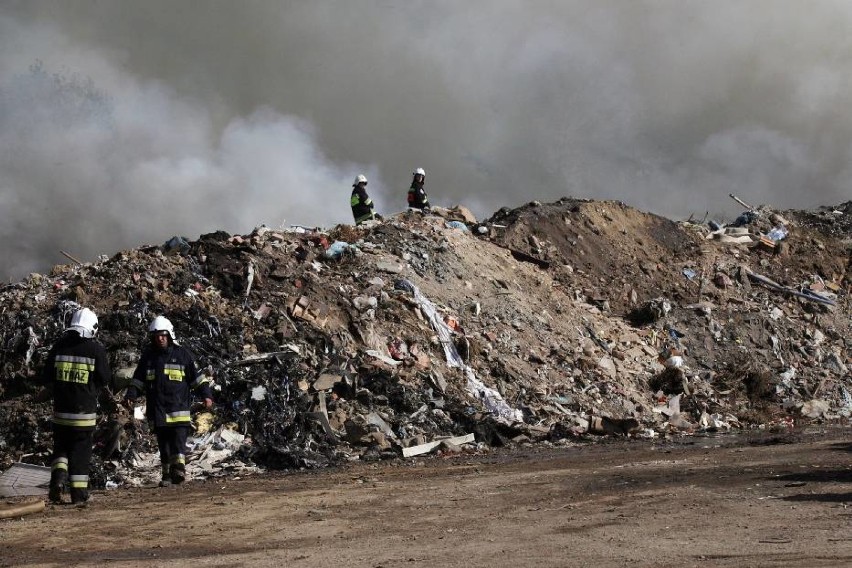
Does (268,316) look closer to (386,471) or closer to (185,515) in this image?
(386,471)

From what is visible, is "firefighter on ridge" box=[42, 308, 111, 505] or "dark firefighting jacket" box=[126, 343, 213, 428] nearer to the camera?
"firefighter on ridge" box=[42, 308, 111, 505]

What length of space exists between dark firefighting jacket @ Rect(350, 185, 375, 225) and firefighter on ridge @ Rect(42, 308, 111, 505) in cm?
1139

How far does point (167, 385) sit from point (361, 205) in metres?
10.8

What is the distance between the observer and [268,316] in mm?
14461

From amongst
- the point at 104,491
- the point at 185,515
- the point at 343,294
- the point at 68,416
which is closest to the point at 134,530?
the point at 185,515

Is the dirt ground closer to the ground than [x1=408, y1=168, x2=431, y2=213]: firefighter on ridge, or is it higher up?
closer to the ground

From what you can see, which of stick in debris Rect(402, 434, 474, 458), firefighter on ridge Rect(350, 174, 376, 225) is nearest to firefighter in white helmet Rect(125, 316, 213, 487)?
stick in debris Rect(402, 434, 474, 458)

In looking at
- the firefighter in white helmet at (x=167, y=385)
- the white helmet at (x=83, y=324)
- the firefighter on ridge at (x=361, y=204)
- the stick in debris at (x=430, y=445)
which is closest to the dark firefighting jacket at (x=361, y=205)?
the firefighter on ridge at (x=361, y=204)

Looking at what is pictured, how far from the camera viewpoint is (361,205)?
19875 mm

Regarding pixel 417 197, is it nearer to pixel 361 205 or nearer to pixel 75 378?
pixel 361 205

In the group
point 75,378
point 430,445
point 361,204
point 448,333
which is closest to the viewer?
point 75,378

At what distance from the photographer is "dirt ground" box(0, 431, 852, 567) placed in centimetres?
576

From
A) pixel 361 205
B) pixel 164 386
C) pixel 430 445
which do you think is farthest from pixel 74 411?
pixel 361 205

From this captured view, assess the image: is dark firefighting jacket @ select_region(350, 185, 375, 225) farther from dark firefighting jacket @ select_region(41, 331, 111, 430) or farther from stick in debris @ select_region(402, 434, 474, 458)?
dark firefighting jacket @ select_region(41, 331, 111, 430)
